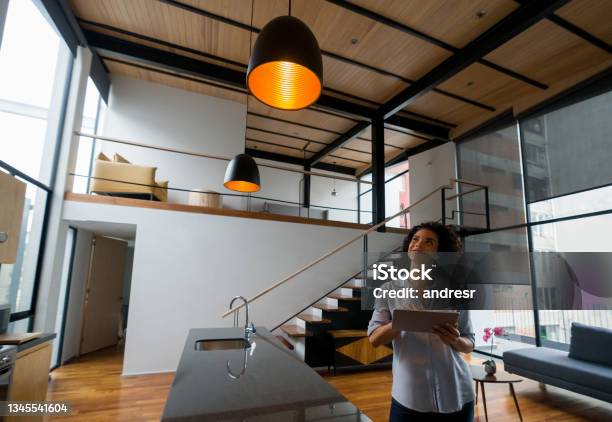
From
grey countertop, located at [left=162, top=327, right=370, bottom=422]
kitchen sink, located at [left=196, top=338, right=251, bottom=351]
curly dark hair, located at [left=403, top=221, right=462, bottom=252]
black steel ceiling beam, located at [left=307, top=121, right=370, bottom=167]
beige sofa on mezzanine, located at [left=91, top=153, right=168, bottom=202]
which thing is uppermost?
black steel ceiling beam, located at [left=307, top=121, right=370, bottom=167]

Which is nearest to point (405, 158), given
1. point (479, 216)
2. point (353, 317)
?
point (479, 216)

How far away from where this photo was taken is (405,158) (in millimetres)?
7977

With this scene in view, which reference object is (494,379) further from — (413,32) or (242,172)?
(413,32)

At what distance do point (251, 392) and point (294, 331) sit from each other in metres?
3.15

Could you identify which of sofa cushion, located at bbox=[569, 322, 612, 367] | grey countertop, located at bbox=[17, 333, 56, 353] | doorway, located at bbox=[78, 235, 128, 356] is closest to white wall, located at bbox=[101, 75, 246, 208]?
doorway, located at bbox=[78, 235, 128, 356]

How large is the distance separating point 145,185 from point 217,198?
1.18m

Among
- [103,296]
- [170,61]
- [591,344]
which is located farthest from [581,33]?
[103,296]

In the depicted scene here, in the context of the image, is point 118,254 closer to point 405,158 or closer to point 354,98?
point 354,98

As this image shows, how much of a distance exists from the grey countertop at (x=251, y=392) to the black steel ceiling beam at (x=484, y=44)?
4362 mm

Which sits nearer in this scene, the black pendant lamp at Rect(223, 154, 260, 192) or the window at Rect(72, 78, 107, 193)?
the black pendant lamp at Rect(223, 154, 260, 192)

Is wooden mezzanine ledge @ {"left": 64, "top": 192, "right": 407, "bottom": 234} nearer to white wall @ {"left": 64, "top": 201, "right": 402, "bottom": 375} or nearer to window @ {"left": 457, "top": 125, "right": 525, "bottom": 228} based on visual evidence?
white wall @ {"left": 64, "top": 201, "right": 402, "bottom": 375}

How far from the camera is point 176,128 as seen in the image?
18.7 ft

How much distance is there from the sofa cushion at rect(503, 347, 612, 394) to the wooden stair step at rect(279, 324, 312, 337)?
2.57m

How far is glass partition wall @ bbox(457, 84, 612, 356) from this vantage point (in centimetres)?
429
